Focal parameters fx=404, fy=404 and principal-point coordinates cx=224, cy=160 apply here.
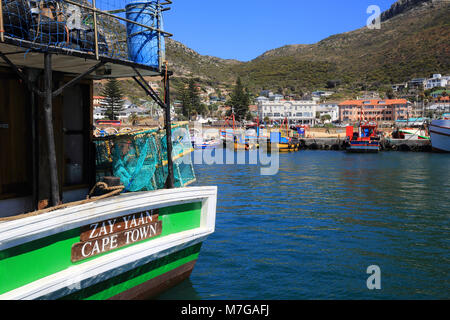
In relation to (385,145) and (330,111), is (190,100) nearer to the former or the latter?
(385,145)

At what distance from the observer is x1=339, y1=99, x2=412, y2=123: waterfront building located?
123963mm

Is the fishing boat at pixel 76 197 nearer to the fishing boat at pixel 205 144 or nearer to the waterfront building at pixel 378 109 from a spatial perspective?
the fishing boat at pixel 205 144

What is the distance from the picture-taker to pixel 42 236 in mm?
4445

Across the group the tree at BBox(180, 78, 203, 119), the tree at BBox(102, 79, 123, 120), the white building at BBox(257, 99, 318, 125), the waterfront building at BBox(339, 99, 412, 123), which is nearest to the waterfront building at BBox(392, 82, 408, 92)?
the waterfront building at BBox(339, 99, 412, 123)

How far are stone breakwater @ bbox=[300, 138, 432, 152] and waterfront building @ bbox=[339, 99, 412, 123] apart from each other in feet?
205

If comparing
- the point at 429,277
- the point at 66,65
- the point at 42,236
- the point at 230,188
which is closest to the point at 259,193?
the point at 230,188

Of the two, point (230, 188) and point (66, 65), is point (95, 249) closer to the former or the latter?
point (66, 65)

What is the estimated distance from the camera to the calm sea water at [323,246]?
7.73 meters

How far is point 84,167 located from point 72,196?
1.98ft

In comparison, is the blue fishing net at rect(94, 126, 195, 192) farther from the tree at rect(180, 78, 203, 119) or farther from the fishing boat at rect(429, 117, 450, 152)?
the tree at rect(180, 78, 203, 119)

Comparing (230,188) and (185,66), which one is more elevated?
(185,66)

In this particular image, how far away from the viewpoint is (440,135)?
52.4 m

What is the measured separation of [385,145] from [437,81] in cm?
11294

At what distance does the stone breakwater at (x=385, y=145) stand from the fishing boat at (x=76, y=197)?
2229 inches
